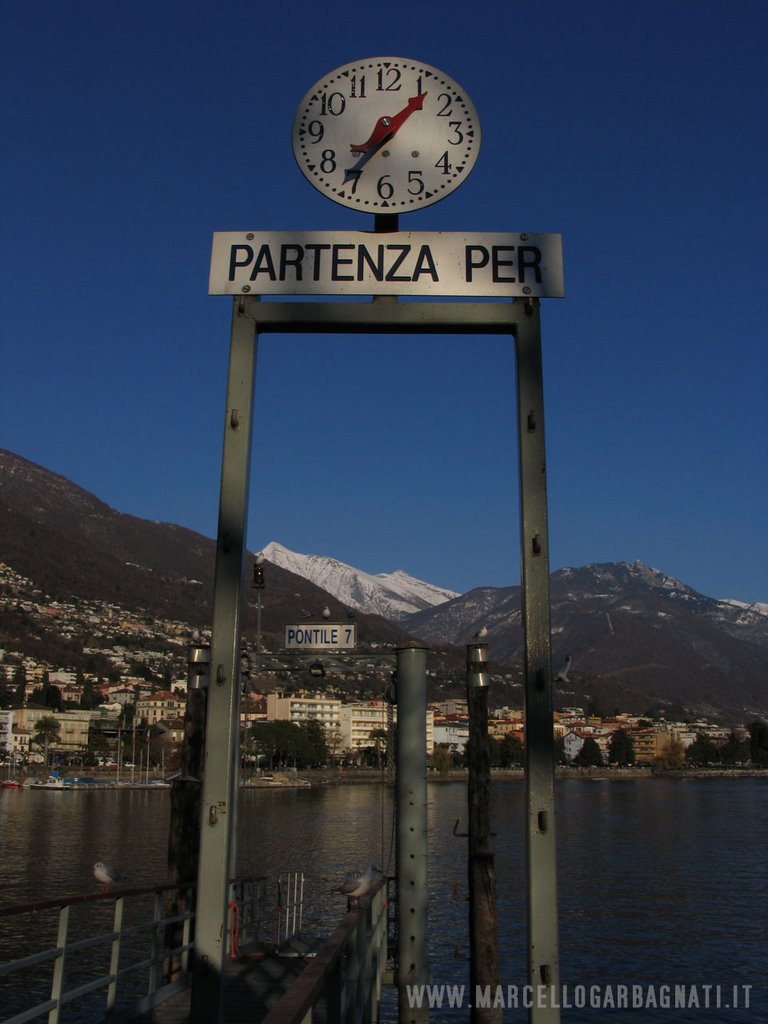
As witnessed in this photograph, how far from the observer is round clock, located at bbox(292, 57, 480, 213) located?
4.97 meters

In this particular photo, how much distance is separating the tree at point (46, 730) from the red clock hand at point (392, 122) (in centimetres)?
15567

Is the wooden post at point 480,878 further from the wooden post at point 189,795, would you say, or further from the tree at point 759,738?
the tree at point 759,738

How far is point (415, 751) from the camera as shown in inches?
488

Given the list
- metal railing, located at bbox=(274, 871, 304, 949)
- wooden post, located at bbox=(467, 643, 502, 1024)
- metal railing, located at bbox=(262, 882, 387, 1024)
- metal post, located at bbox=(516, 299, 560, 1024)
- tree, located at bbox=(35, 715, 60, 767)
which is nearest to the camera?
metal railing, located at bbox=(262, 882, 387, 1024)

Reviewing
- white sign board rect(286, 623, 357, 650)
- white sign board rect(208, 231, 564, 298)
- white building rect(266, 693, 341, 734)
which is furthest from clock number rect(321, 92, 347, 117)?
white building rect(266, 693, 341, 734)

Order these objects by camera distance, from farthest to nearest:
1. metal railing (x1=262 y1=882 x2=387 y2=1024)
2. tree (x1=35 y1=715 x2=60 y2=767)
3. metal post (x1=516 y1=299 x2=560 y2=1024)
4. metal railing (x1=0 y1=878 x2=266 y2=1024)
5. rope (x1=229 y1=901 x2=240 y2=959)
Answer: tree (x1=35 y1=715 x2=60 y2=767)
rope (x1=229 y1=901 x2=240 y2=959)
metal railing (x1=0 y1=878 x2=266 y2=1024)
metal post (x1=516 y1=299 x2=560 y2=1024)
metal railing (x1=262 y1=882 x2=387 y2=1024)

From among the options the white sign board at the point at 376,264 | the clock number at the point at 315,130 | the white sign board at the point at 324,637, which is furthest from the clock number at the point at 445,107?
the white sign board at the point at 324,637

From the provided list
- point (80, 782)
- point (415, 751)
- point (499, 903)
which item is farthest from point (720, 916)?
point (80, 782)

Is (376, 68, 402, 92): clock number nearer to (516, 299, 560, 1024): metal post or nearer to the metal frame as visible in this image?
the metal frame

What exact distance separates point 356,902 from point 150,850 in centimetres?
4072

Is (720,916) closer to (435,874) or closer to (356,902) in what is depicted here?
(435,874)

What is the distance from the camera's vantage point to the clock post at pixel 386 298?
3918mm

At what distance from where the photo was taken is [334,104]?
5.01m

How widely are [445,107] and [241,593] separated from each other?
2632 millimetres
